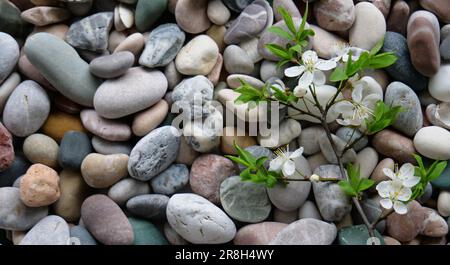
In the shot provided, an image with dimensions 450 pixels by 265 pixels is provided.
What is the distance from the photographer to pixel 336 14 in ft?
2.91

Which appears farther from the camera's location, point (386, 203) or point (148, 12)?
point (148, 12)

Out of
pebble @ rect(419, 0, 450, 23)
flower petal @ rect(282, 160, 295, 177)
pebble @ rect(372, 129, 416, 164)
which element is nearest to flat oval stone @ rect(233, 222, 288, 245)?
flower petal @ rect(282, 160, 295, 177)

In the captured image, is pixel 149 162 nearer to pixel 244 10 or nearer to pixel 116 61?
pixel 116 61

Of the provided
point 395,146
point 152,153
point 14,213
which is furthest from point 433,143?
point 14,213

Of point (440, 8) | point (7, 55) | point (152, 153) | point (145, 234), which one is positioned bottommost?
point (145, 234)

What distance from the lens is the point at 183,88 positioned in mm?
874

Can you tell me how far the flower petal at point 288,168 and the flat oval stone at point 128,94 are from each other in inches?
10.0

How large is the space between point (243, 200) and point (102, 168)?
243 mm

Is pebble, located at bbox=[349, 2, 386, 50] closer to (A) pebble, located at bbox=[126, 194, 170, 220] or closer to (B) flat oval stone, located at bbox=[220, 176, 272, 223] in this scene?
(B) flat oval stone, located at bbox=[220, 176, 272, 223]

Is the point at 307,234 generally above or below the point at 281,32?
below

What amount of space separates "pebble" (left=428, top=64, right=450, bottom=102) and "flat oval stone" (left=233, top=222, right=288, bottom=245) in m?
0.35

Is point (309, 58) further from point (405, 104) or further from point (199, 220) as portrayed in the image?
point (199, 220)

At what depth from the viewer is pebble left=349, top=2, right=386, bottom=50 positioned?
0.88 m

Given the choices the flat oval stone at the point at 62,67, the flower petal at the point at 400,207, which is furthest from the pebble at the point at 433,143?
the flat oval stone at the point at 62,67
